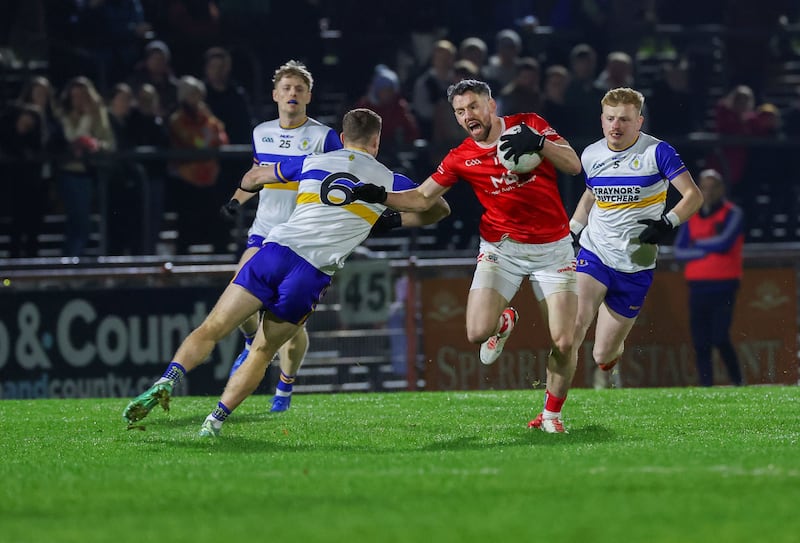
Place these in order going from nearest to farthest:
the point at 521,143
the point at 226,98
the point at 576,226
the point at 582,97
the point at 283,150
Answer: the point at 521,143, the point at 576,226, the point at 283,150, the point at 226,98, the point at 582,97

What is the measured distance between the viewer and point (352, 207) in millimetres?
9594

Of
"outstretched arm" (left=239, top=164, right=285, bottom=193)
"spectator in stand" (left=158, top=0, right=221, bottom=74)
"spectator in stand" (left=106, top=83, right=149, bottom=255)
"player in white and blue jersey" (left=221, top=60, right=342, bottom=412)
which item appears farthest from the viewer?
"spectator in stand" (left=158, top=0, right=221, bottom=74)

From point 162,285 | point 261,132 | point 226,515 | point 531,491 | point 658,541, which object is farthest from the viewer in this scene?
point 162,285

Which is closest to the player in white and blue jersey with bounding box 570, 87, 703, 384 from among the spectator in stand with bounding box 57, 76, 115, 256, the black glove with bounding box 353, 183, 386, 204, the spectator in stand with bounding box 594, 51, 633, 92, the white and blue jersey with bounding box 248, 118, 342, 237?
the black glove with bounding box 353, 183, 386, 204

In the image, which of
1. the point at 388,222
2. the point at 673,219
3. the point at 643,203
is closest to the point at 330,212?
the point at 388,222

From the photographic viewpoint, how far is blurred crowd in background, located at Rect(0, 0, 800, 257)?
1666 centimetres

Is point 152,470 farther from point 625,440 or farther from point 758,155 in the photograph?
point 758,155

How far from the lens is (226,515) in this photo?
6527 mm

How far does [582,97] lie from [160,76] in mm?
5303

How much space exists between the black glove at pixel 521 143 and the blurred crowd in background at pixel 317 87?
802 cm

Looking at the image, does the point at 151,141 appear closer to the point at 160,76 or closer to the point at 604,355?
the point at 160,76

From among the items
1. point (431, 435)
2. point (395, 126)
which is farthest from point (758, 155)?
point (431, 435)

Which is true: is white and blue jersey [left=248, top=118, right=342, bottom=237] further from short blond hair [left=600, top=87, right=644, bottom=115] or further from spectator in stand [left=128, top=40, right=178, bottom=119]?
spectator in stand [left=128, top=40, right=178, bottom=119]

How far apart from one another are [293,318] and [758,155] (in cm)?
1140
